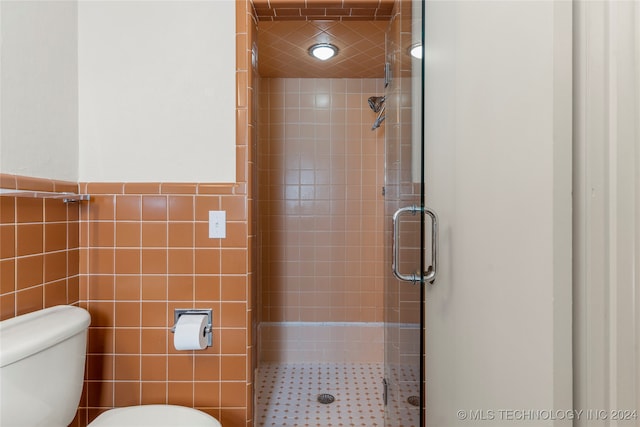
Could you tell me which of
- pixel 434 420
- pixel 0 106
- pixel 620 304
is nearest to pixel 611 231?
pixel 620 304

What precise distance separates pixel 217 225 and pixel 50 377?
27.0 inches

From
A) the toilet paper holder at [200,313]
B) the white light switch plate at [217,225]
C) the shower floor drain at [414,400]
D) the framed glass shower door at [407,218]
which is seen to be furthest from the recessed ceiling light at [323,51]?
the shower floor drain at [414,400]

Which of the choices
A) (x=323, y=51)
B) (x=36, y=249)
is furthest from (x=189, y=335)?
(x=323, y=51)

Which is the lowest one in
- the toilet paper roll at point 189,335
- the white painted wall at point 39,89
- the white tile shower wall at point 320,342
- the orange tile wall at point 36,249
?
the white tile shower wall at point 320,342

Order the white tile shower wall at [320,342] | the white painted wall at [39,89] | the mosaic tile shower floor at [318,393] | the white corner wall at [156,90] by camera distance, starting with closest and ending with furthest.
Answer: the white painted wall at [39,89], the white corner wall at [156,90], the mosaic tile shower floor at [318,393], the white tile shower wall at [320,342]

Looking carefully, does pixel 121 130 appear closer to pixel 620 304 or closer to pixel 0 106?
pixel 0 106

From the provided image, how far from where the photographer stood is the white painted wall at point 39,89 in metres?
0.98

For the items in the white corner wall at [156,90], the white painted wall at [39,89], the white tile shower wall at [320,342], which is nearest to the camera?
→ the white painted wall at [39,89]

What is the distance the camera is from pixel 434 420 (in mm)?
892

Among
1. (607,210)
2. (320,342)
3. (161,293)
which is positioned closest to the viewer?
(607,210)

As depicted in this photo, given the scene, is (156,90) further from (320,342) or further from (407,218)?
(320,342)

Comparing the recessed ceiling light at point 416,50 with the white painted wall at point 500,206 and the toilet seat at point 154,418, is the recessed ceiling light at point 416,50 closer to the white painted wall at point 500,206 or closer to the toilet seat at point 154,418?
the white painted wall at point 500,206

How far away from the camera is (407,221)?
3.27ft

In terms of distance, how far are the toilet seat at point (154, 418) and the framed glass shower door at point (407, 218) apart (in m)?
0.66
